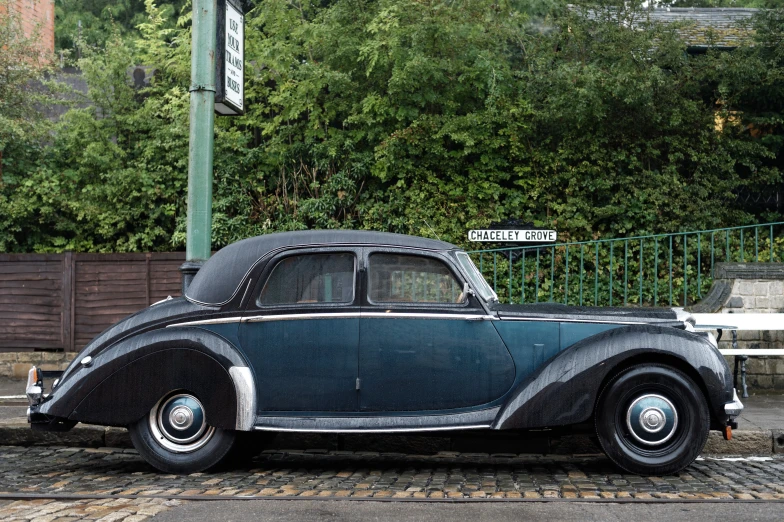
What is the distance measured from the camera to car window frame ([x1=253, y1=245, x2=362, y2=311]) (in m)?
6.68

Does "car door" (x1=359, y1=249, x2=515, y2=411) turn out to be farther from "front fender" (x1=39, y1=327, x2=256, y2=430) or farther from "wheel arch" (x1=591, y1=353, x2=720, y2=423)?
"front fender" (x1=39, y1=327, x2=256, y2=430)

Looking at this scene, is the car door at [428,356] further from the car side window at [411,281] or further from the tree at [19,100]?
the tree at [19,100]

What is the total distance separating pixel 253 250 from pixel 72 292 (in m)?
6.93

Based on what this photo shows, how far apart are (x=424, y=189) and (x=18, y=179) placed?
A: 20.7 ft

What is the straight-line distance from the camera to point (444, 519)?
5.02 m

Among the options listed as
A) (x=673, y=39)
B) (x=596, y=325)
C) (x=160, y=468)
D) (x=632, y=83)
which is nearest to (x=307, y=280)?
(x=160, y=468)

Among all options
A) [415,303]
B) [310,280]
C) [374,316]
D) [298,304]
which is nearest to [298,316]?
[298,304]

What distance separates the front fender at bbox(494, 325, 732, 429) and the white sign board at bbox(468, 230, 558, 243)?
6051mm

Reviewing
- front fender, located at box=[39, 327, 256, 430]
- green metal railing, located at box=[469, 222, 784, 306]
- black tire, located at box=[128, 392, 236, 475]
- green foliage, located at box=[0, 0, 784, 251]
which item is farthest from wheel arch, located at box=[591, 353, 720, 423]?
green foliage, located at box=[0, 0, 784, 251]

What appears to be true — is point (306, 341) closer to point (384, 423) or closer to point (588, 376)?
point (384, 423)

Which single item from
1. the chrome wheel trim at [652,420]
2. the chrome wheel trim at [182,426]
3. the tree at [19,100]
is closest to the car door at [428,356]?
the chrome wheel trim at [652,420]

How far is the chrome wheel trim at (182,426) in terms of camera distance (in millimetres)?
6660

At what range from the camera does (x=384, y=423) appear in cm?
643

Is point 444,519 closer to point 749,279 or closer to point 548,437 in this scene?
point 548,437
